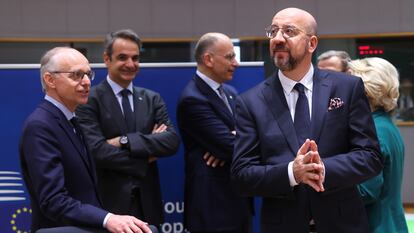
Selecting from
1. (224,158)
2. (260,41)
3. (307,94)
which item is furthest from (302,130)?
(260,41)

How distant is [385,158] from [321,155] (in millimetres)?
533

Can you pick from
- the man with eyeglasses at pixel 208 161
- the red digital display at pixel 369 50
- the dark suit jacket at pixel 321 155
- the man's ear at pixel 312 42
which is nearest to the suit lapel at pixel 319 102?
the dark suit jacket at pixel 321 155

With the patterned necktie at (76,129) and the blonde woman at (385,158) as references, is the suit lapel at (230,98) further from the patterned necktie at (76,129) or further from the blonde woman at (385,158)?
the patterned necktie at (76,129)

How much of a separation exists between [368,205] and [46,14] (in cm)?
668

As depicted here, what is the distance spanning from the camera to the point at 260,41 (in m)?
8.65

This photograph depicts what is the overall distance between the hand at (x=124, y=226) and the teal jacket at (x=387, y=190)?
108 cm

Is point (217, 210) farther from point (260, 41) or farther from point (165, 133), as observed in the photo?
point (260, 41)

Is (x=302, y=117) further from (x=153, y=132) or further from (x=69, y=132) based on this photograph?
(x=153, y=132)

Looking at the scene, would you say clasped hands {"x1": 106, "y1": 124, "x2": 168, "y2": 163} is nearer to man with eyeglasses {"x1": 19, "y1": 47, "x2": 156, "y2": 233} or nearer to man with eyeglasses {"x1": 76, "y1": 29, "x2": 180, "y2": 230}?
man with eyeglasses {"x1": 76, "y1": 29, "x2": 180, "y2": 230}

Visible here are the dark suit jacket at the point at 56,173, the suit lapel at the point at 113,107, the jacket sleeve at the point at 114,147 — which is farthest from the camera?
the suit lapel at the point at 113,107

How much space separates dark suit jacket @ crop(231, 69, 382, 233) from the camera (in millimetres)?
2262

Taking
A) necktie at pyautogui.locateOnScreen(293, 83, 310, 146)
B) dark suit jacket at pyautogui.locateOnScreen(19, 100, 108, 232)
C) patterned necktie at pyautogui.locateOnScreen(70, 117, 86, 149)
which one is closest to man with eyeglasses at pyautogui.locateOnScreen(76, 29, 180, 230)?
patterned necktie at pyautogui.locateOnScreen(70, 117, 86, 149)

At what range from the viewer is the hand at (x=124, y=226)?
2.02m

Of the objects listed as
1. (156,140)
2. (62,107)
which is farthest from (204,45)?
(62,107)
